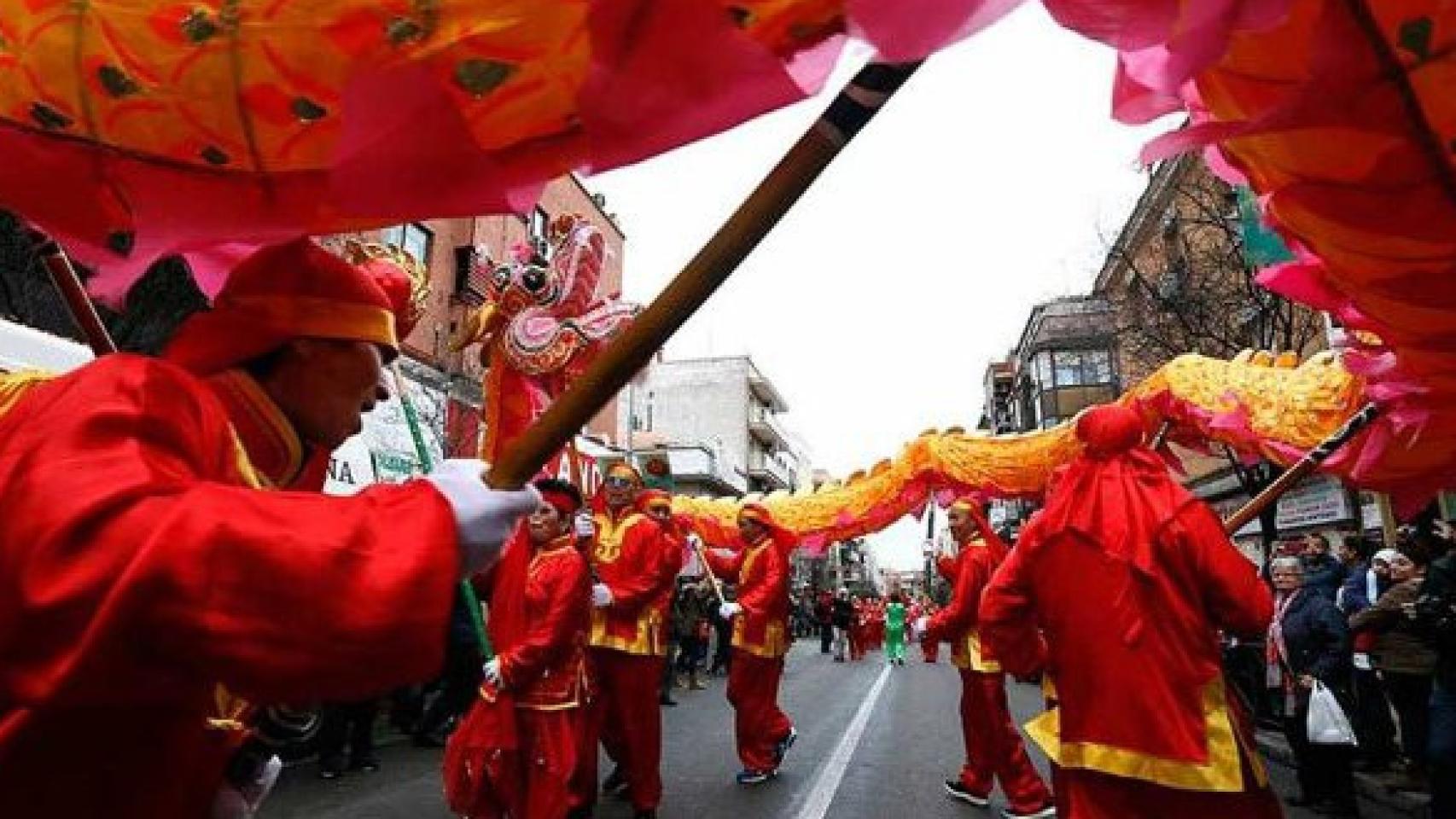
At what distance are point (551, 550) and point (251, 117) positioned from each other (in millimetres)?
4318

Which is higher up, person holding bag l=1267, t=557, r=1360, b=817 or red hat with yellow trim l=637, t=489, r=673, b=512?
red hat with yellow trim l=637, t=489, r=673, b=512

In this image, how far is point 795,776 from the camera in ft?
27.1

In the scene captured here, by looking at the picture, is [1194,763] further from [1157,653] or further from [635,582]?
[635,582]

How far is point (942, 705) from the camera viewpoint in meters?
14.8

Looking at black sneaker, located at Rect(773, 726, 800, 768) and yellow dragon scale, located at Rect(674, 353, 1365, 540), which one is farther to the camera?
black sneaker, located at Rect(773, 726, 800, 768)

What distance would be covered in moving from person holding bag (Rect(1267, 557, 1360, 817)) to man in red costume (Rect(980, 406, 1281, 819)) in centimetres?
408

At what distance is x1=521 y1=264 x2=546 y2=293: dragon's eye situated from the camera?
5516 millimetres

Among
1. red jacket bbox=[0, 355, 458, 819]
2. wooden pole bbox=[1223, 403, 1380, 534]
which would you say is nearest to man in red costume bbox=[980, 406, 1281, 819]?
wooden pole bbox=[1223, 403, 1380, 534]

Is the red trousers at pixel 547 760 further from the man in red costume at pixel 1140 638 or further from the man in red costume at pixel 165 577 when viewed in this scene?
the man in red costume at pixel 165 577

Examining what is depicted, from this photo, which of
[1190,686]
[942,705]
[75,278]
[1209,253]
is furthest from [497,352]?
[1209,253]

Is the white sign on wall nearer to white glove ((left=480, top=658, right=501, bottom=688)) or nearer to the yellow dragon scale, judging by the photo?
the yellow dragon scale

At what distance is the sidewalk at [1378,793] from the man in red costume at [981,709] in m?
2.48

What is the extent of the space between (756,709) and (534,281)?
4.56 meters

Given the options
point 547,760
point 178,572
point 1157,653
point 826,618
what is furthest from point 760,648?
point 826,618
